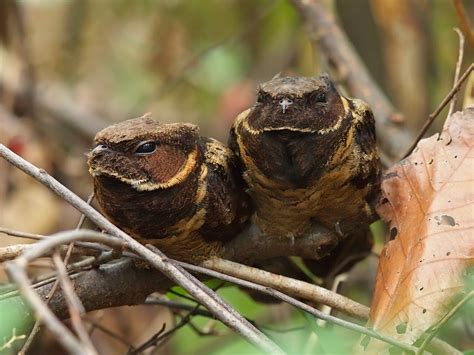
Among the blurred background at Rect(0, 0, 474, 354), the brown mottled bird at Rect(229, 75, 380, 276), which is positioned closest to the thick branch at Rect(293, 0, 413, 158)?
the blurred background at Rect(0, 0, 474, 354)

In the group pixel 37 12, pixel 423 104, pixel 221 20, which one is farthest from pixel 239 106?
pixel 37 12

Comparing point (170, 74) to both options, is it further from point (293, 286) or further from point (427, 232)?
point (427, 232)

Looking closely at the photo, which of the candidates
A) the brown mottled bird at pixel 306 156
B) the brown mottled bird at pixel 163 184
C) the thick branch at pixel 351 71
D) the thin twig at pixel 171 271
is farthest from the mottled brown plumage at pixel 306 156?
the thick branch at pixel 351 71

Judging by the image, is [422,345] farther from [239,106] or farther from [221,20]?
[221,20]

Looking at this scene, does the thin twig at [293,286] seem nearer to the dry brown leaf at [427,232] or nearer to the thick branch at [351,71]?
the dry brown leaf at [427,232]

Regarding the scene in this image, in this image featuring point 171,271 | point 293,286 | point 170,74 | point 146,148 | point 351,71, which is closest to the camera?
point 171,271

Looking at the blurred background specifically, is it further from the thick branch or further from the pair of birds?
the pair of birds

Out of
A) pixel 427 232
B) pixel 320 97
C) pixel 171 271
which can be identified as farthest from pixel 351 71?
pixel 171 271
